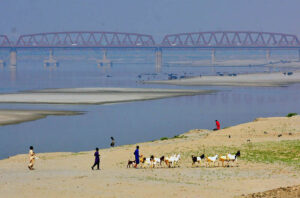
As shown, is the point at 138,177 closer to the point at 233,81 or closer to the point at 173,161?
the point at 173,161

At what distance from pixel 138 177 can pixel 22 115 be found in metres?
46.5

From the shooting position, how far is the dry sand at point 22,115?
6894 cm

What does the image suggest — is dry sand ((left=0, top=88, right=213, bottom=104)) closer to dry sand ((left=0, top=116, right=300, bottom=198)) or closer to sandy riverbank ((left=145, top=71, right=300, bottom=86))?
sandy riverbank ((left=145, top=71, right=300, bottom=86))

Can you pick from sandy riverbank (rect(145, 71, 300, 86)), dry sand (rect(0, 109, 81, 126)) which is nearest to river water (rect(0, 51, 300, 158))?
dry sand (rect(0, 109, 81, 126))

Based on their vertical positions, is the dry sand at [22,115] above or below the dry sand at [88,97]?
below

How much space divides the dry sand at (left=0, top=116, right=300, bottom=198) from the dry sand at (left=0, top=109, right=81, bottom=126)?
89.9 feet

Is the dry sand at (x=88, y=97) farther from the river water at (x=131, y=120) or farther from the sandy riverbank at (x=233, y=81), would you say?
the sandy riverbank at (x=233, y=81)

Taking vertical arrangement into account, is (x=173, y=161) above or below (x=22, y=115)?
below

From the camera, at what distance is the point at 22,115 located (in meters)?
73.5

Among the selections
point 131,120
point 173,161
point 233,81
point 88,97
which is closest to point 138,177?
point 173,161

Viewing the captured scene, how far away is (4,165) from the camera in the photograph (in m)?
36.6

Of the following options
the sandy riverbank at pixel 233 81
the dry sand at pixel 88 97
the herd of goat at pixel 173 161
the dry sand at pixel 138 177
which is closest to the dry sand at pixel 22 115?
the dry sand at pixel 88 97

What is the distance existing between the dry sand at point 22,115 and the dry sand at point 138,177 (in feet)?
89.9

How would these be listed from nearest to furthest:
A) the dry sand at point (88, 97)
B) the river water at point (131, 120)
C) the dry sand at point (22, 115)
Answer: the river water at point (131, 120) < the dry sand at point (22, 115) < the dry sand at point (88, 97)
